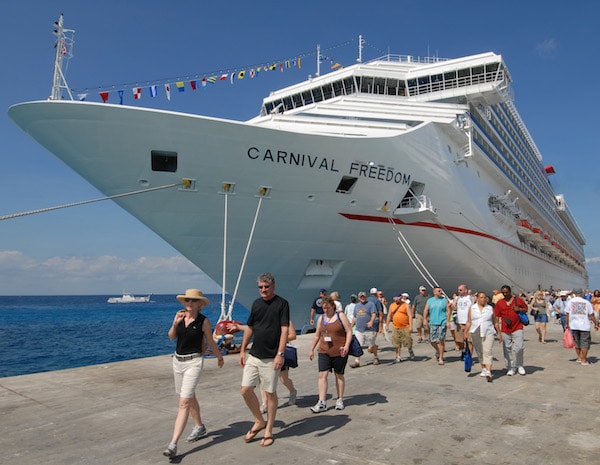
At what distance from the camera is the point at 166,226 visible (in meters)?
12.4

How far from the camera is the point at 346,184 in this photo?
1411 centimetres

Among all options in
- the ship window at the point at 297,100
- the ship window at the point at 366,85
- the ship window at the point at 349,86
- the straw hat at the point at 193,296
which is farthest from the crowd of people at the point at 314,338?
the ship window at the point at 297,100

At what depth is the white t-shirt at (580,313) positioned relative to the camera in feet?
26.2

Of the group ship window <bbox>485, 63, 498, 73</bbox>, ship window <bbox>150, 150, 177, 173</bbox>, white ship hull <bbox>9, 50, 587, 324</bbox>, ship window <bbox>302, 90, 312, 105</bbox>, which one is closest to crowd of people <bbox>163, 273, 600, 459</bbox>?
white ship hull <bbox>9, 50, 587, 324</bbox>

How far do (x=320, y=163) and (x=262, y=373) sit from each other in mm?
9427

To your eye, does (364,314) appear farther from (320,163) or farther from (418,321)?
(320,163)

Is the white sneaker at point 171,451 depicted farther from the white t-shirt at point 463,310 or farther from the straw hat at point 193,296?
the white t-shirt at point 463,310

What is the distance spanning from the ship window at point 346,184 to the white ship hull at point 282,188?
157 millimetres

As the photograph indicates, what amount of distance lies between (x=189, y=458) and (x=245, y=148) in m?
9.11

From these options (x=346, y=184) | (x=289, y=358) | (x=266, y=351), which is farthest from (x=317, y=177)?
(x=266, y=351)

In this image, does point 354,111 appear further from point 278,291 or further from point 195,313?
point 195,313

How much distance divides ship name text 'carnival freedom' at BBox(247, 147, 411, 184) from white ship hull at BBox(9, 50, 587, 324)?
3 centimetres

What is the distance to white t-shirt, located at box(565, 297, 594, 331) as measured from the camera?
26.2 ft

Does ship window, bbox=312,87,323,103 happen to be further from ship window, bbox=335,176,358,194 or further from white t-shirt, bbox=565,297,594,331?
white t-shirt, bbox=565,297,594,331
